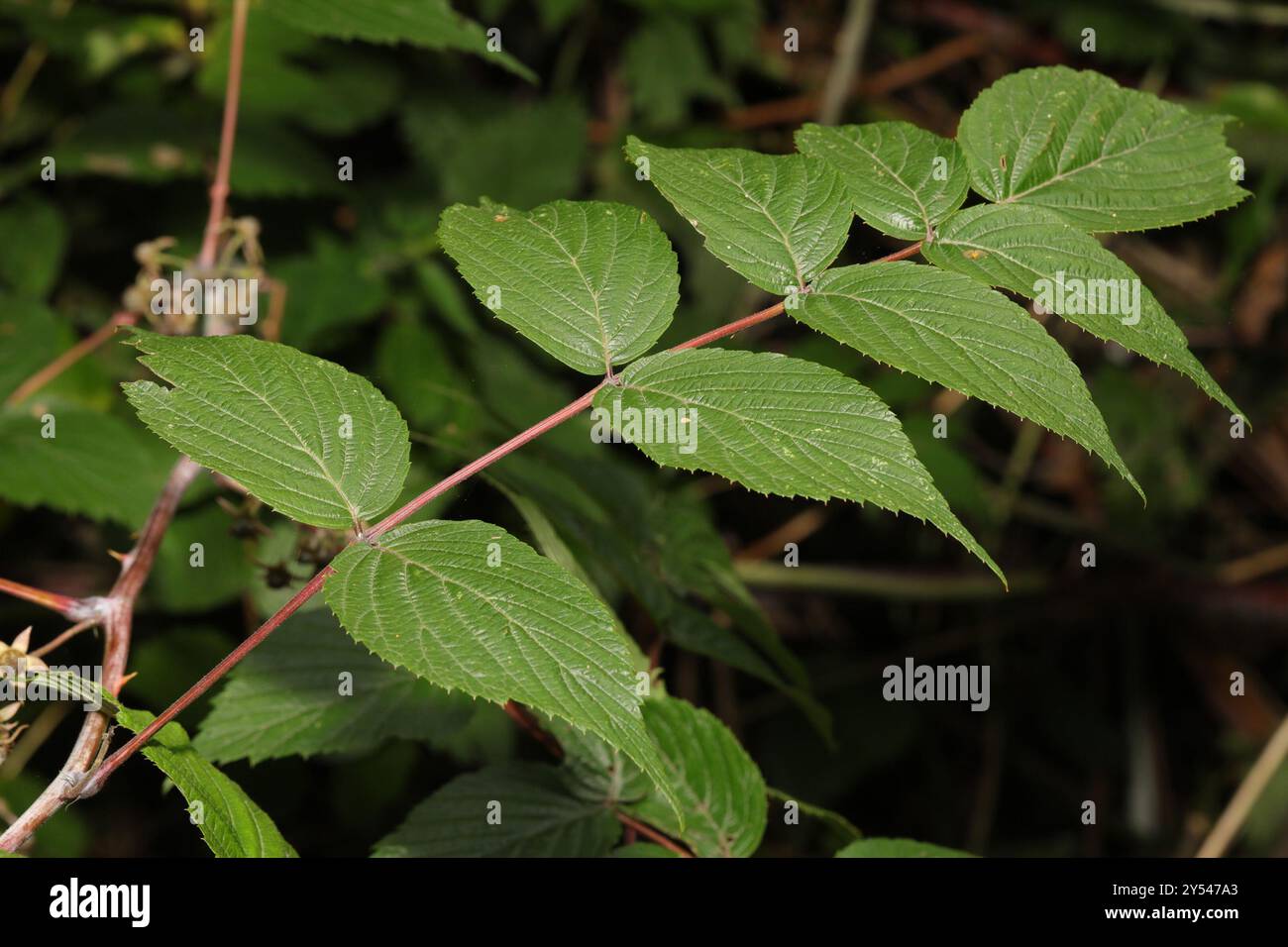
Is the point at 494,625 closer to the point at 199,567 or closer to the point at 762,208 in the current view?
the point at 762,208

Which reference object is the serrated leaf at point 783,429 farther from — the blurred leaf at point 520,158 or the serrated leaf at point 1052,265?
the blurred leaf at point 520,158

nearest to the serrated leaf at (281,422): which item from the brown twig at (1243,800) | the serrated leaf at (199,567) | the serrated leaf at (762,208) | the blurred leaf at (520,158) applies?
the serrated leaf at (762,208)

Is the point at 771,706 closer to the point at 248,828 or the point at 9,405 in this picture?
the point at 9,405

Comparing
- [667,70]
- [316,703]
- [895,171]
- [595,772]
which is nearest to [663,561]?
[595,772]

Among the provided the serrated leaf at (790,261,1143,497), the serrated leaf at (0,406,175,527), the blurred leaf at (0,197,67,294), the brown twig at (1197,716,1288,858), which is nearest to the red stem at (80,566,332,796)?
the serrated leaf at (790,261,1143,497)

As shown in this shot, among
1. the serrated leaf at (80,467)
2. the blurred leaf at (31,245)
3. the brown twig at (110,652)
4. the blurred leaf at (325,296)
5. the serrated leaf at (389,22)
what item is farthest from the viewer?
the blurred leaf at (31,245)

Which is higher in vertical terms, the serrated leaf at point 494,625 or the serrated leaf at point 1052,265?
the serrated leaf at point 1052,265

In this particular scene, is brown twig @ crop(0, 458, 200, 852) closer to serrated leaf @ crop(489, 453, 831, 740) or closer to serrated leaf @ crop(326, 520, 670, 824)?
serrated leaf @ crop(326, 520, 670, 824)
